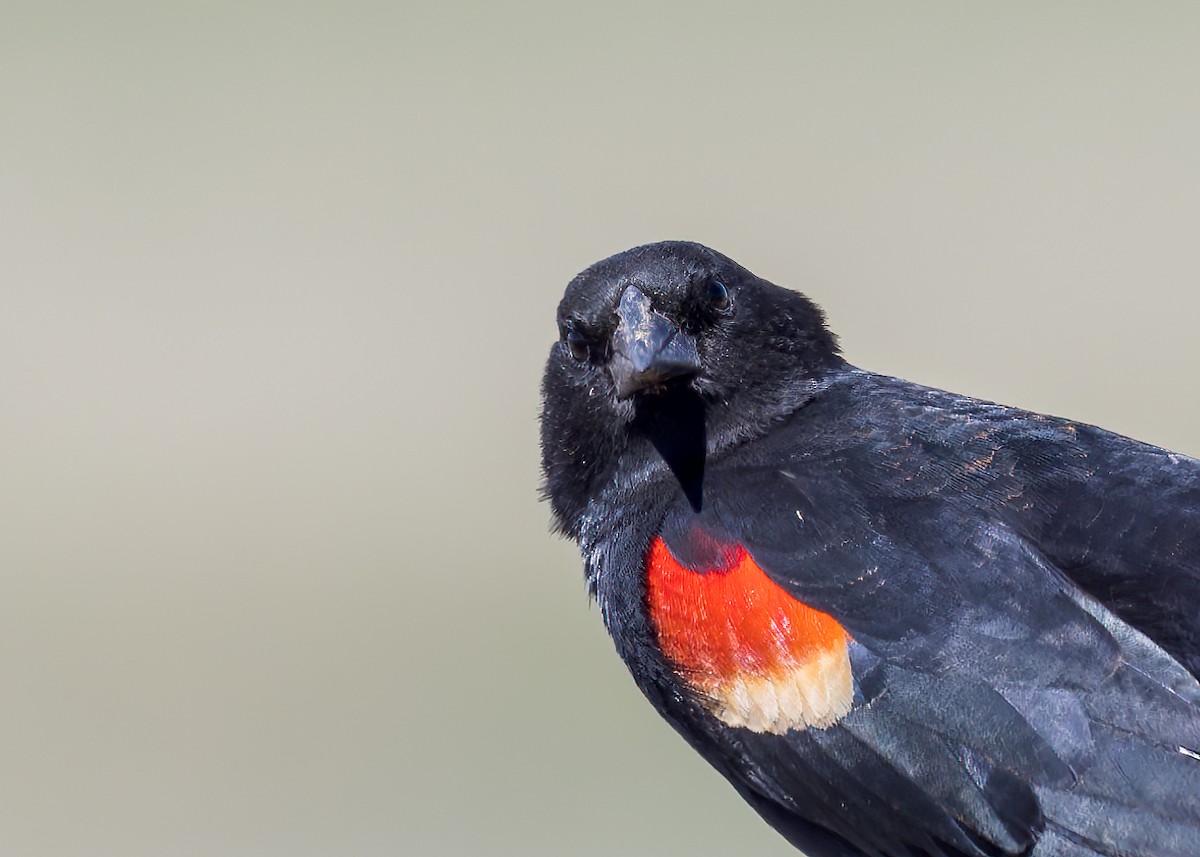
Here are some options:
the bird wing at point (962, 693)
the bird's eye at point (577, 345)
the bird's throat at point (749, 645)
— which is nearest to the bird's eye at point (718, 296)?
the bird's eye at point (577, 345)

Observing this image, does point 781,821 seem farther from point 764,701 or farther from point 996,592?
point 996,592

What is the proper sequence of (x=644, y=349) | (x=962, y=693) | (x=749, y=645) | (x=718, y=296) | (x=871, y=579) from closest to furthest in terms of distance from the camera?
(x=962, y=693)
(x=871, y=579)
(x=749, y=645)
(x=644, y=349)
(x=718, y=296)

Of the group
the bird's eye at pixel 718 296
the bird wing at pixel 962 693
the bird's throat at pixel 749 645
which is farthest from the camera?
the bird's eye at pixel 718 296

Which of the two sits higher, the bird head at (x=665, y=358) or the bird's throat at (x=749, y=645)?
the bird head at (x=665, y=358)

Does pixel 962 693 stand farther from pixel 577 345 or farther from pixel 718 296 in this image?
pixel 577 345

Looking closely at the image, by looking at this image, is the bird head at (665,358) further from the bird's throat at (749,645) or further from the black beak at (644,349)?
the bird's throat at (749,645)

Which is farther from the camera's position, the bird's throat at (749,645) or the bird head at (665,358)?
the bird head at (665,358)

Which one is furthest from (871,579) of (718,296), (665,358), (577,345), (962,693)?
(577,345)

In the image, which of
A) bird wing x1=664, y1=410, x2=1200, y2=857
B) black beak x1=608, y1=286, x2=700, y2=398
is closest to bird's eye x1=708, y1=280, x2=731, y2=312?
black beak x1=608, y1=286, x2=700, y2=398

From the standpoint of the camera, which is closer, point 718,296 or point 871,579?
point 871,579
